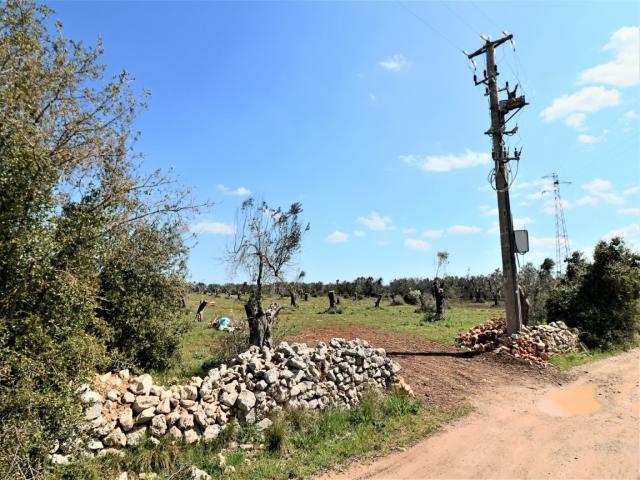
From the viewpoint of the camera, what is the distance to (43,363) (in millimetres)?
4520

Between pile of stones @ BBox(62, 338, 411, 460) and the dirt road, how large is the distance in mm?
1683

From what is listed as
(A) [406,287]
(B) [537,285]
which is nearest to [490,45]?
(B) [537,285]

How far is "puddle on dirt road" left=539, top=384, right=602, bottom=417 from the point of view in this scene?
7355 millimetres

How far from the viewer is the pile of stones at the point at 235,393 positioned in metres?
5.43

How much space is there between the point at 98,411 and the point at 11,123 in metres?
3.63

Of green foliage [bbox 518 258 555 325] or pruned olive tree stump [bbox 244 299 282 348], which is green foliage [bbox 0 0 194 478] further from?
green foliage [bbox 518 258 555 325]

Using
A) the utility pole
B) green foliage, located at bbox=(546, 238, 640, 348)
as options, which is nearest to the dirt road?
the utility pole

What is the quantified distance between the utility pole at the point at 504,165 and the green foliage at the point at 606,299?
278 centimetres

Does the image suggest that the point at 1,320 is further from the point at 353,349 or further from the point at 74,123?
the point at 353,349

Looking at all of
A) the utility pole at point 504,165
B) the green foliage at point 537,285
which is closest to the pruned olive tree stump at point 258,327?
the utility pole at point 504,165

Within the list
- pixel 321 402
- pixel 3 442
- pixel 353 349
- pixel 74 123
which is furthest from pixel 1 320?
pixel 353 349

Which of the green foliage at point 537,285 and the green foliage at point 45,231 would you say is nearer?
the green foliage at point 45,231

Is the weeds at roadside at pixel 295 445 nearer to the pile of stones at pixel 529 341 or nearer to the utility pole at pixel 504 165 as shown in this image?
the pile of stones at pixel 529 341

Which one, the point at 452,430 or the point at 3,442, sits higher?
the point at 3,442
